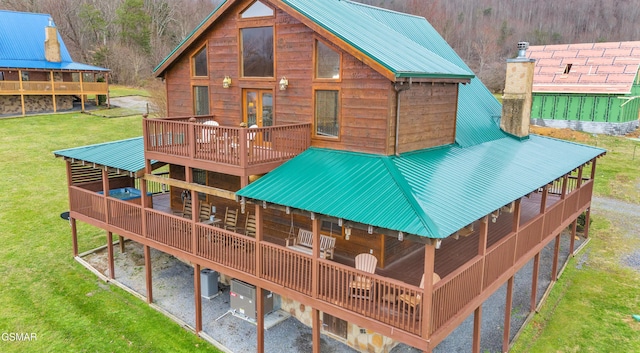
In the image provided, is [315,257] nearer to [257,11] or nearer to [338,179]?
[338,179]

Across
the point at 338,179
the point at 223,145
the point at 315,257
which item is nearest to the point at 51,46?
the point at 223,145

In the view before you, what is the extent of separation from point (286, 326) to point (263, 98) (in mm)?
6999

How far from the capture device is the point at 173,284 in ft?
54.8

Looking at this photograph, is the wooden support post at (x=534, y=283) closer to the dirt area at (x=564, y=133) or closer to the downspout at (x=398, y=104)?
the downspout at (x=398, y=104)

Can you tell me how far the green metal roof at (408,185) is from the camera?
927 cm

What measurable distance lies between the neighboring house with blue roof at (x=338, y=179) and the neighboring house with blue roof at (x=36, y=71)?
95.2ft

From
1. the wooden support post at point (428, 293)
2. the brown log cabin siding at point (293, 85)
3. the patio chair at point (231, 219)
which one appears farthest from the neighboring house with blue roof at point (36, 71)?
the wooden support post at point (428, 293)

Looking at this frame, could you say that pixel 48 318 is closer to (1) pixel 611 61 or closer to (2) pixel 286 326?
(2) pixel 286 326

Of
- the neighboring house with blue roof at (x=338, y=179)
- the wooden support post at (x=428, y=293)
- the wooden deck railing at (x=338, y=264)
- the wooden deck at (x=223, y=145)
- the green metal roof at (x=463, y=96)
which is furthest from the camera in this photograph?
the green metal roof at (x=463, y=96)

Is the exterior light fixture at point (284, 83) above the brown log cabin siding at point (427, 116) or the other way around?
above

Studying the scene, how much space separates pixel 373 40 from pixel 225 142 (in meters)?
5.10

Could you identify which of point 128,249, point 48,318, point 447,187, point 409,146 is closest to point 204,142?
point 409,146

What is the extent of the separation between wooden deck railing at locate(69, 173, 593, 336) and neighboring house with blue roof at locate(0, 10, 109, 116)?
29.5 m

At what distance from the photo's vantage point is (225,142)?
12.1m
